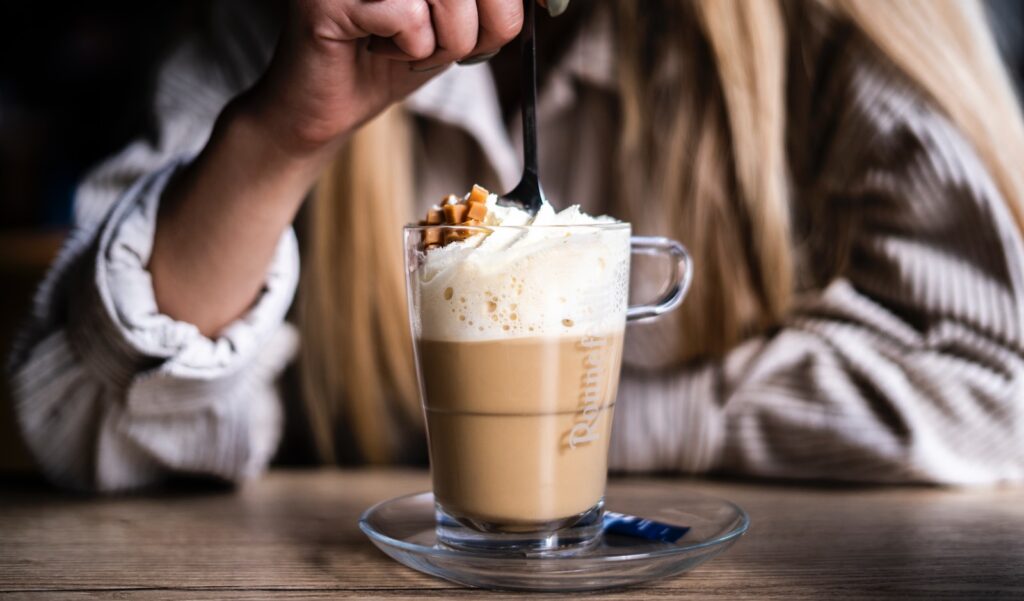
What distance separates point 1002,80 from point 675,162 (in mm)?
397

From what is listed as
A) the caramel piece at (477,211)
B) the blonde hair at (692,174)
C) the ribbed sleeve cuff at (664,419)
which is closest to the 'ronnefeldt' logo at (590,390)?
the caramel piece at (477,211)

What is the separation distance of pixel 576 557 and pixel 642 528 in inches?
3.1

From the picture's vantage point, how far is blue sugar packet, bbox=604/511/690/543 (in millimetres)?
603

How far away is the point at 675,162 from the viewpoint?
122 centimetres

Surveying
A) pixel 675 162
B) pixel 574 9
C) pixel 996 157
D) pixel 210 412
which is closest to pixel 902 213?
pixel 996 157

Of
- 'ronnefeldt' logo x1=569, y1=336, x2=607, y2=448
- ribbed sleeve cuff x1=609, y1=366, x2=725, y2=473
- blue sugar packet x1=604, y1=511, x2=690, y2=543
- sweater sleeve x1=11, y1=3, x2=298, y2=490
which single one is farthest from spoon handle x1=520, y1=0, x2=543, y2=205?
ribbed sleeve cuff x1=609, y1=366, x2=725, y2=473

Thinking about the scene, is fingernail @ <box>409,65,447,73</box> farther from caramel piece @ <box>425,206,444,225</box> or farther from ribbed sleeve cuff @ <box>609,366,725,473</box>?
ribbed sleeve cuff @ <box>609,366,725,473</box>

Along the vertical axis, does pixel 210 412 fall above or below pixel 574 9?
below

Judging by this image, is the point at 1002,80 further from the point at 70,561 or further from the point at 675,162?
the point at 70,561

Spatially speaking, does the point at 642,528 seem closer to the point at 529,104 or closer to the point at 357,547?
the point at 357,547

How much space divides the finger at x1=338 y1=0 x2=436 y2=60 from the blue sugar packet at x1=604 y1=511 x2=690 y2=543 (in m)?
0.36

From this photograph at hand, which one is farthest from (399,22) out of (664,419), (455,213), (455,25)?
(664,419)

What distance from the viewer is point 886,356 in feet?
3.24

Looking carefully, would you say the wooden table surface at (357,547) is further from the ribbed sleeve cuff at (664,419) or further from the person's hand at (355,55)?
the person's hand at (355,55)
